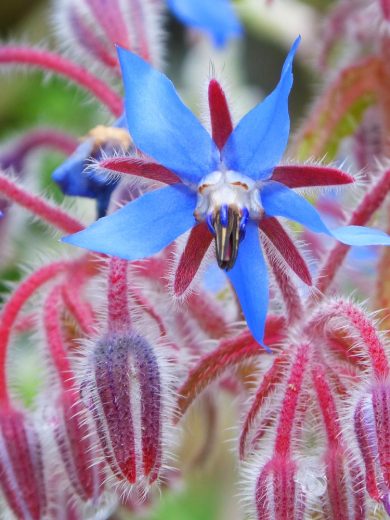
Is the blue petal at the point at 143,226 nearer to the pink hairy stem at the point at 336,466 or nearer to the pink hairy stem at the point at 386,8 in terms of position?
the pink hairy stem at the point at 336,466

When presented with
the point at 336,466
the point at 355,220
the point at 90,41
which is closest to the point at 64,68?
the point at 90,41

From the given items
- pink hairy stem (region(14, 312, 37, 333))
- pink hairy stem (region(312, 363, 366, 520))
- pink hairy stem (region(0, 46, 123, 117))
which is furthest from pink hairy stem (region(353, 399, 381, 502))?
pink hairy stem (region(0, 46, 123, 117))

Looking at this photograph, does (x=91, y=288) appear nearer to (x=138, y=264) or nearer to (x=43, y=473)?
(x=138, y=264)

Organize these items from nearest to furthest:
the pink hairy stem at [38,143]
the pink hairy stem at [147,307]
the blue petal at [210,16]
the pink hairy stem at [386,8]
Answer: the pink hairy stem at [147,307]
the pink hairy stem at [386,8]
the pink hairy stem at [38,143]
the blue petal at [210,16]

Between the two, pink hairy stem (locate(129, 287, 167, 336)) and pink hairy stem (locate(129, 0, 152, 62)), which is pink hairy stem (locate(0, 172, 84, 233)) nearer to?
pink hairy stem (locate(129, 287, 167, 336))

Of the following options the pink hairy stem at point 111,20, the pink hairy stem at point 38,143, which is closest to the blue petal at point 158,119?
the pink hairy stem at point 111,20
